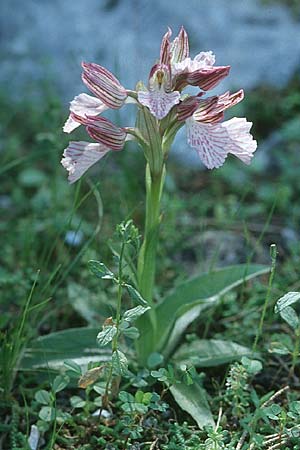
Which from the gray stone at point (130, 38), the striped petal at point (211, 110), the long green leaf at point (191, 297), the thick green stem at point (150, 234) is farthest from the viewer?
the gray stone at point (130, 38)

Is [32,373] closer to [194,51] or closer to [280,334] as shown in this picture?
[280,334]

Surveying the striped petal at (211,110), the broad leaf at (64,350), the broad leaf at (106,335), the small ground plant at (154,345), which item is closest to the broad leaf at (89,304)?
the small ground plant at (154,345)

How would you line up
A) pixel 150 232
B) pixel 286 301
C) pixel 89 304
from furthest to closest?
pixel 89 304, pixel 150 232, pixel 286 301

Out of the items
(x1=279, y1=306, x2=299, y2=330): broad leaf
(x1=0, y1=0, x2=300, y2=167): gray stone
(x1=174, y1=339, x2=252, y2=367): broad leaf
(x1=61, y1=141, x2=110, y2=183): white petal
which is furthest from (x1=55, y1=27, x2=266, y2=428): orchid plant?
(x1=0, y1=0, x2=300, y2=167): gray stone

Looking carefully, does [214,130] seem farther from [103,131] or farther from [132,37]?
[132,37]

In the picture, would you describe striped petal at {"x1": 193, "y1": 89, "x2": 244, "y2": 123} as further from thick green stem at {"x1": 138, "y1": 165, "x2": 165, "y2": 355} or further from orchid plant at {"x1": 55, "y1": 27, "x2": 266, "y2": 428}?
thick green stem at {"x1": 138, "y1": 165, "x2": 165, "y2": 355}

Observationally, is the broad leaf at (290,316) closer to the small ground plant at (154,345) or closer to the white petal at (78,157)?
the small ground plant at (154,345)

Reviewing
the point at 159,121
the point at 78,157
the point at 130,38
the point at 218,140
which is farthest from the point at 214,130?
the point at 130,38
